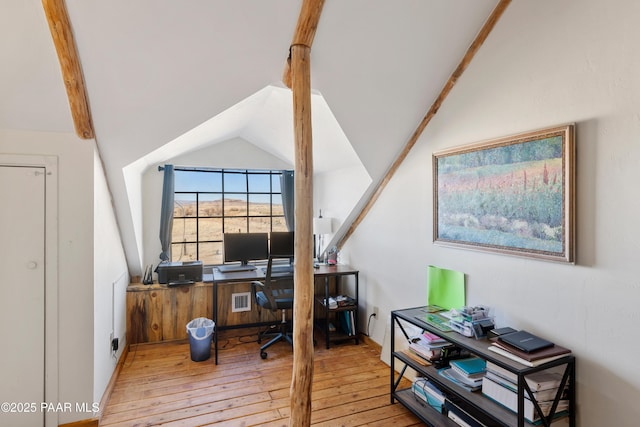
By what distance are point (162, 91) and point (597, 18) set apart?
7.78 ft

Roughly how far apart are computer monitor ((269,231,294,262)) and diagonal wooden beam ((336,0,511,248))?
0.89 metres

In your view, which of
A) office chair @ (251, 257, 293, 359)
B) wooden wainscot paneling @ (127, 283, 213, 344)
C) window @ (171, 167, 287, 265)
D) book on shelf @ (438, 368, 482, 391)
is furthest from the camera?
window @ (171, 167, 287, 265)

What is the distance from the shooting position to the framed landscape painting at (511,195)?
66.1 inches

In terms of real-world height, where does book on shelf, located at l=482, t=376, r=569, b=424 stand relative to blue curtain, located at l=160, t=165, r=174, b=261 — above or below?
below

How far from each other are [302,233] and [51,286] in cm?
163

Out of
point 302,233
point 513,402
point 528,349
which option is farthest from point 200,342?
point 528,349

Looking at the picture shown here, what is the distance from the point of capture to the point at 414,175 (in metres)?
2.72

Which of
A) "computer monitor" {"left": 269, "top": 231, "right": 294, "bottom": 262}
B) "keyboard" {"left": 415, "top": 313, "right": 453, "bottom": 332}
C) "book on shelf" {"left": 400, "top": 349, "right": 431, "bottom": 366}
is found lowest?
"book on shelf" {"left": 400, "top": 349, "right": 431, "bottom": 366}

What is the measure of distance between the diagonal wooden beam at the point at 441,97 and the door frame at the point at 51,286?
8.21 feet

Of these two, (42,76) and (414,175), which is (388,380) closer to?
(414,175)

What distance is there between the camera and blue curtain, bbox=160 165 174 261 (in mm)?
3861

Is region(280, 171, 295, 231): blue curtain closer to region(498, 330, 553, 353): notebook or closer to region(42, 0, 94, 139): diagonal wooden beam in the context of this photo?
region(42, 0, 94, 139): diagonal wooden beam

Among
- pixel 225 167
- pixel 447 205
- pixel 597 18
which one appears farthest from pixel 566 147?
pixel 225 167

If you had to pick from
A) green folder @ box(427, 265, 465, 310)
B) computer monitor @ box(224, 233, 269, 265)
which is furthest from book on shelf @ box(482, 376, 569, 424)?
computer monitor @ box(224, 233, 269, 265)
